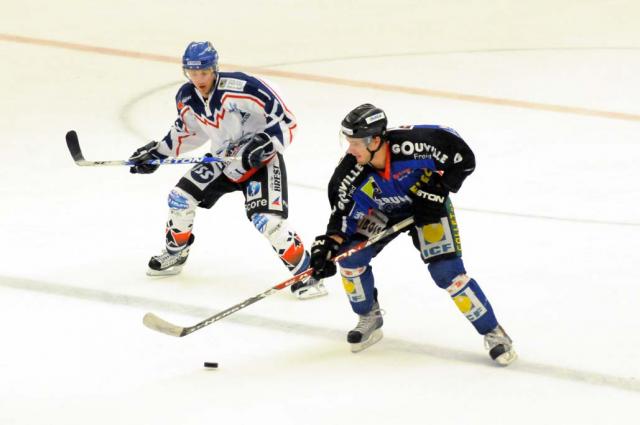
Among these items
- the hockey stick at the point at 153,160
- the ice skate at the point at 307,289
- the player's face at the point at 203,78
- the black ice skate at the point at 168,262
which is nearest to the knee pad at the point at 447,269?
the ice skate at the point at 307,289

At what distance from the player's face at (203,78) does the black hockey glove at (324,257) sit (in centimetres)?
129

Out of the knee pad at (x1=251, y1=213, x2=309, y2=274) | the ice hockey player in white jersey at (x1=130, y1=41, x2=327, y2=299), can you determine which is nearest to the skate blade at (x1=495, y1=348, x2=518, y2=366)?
the ice hockey player in white jersey at (x1=130, y1=41, x2=327, y2=299)

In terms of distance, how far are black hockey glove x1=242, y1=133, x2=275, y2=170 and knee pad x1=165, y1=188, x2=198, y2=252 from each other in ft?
1.43

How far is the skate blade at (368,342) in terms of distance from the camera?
5.34 meters

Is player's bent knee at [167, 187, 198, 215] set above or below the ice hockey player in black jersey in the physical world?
below

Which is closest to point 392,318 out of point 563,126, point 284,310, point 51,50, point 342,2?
point 284,310

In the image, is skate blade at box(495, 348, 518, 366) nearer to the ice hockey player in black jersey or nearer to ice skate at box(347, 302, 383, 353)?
the ice hockey player in black jersey

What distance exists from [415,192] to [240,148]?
1392 mm

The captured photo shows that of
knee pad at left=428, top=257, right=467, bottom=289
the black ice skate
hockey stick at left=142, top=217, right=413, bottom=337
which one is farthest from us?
the black ice skate

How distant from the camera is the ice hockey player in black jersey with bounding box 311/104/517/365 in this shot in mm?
4961

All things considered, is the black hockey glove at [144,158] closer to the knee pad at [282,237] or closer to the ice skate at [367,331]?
the knee pad at [282,237]

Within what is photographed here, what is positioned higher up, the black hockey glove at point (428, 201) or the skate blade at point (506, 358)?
the black hockey glove at point (428, 201)

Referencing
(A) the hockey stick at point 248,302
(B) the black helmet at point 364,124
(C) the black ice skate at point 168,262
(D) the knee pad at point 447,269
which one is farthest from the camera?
(C) the black ice skate at point 168,262

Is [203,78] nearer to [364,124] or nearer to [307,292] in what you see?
[307,292]
